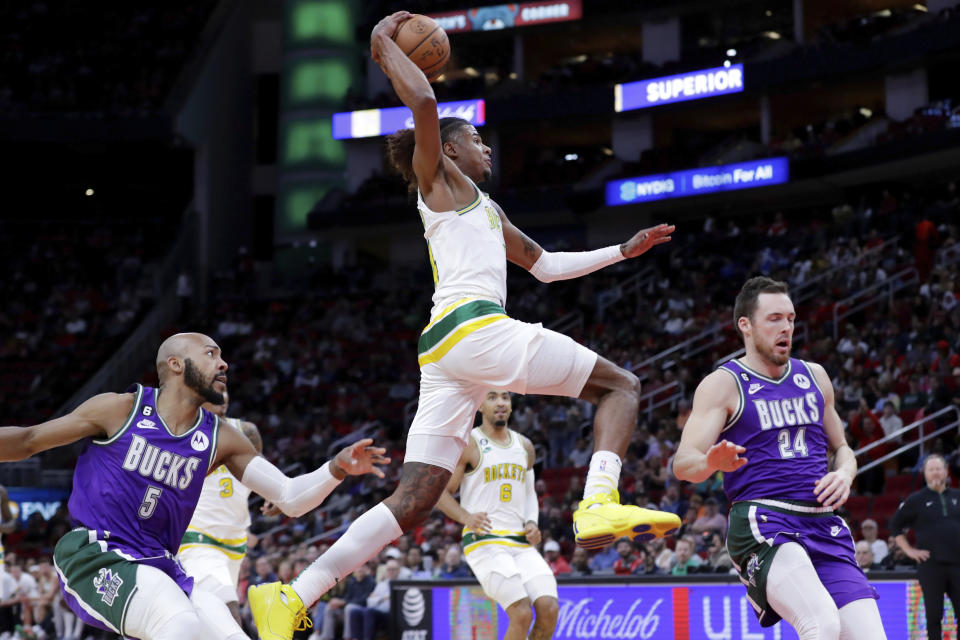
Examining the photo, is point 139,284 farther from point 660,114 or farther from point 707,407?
point 707,407

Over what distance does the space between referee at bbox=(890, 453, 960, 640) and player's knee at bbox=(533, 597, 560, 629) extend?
370cm

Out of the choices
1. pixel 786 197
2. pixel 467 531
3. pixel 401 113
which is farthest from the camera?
pixel 401 113

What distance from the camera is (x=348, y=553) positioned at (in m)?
6.02

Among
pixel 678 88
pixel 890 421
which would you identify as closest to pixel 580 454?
pixel 890 421

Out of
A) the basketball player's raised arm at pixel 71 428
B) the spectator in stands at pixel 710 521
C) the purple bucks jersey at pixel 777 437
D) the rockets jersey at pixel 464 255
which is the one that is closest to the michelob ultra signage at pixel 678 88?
the spectator in stands at pixel 710 521

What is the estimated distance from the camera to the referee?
1130cm

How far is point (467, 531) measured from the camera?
34.1 feet

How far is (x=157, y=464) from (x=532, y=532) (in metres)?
4.53

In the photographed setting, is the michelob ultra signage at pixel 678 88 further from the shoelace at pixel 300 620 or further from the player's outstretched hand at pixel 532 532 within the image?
the shoelace at pixel 300 620

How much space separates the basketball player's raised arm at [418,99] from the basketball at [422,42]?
3.3 inches

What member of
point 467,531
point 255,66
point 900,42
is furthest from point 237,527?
point 255,66

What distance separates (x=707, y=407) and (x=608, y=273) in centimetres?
2435

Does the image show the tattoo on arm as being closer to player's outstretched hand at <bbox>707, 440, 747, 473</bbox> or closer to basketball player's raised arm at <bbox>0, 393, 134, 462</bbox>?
player's outstretched hand at <bbox>707, 440, 747, 473</bbox>

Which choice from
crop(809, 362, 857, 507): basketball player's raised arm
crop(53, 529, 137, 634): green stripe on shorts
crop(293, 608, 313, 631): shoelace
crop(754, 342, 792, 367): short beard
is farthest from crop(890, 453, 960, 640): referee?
crop(53, 529, 137, 634): green stripe on shorts
